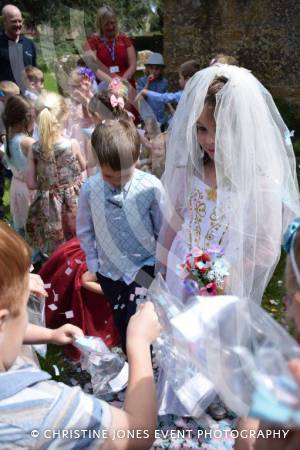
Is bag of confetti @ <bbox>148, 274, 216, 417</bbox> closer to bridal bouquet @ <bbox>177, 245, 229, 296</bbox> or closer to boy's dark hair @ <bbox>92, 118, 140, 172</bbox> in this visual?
bridal bouquet @ <bbox>177, 245, 229, 296</bbox>

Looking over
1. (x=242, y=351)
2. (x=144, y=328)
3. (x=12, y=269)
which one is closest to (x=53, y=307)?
(x=144, y=328)

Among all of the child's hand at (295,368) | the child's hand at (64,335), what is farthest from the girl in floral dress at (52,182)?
the child's hand at (295,368)

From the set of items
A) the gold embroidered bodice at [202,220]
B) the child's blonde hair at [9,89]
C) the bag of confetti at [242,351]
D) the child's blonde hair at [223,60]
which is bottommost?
the gold embroidered bodice at [202,220]

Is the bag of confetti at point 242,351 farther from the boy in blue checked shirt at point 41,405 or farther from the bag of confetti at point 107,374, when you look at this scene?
the bag of confetti at point 107,374

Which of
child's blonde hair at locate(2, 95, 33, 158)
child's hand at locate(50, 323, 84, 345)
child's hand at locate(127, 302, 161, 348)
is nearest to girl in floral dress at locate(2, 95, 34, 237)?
child's blonde hair at locate(2, 95, 33, 158)

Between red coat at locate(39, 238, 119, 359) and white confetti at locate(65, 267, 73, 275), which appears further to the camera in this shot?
white confetti at locate(65, 267, 73, 275)

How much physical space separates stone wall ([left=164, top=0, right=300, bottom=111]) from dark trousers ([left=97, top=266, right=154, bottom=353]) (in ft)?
25.0

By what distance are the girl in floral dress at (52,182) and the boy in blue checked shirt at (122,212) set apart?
1.28 metres

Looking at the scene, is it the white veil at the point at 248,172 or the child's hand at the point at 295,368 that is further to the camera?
the white veil at the point at 248,172

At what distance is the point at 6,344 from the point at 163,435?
1.73m

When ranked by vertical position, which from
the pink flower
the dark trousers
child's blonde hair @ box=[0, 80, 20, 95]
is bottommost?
the dark trousers

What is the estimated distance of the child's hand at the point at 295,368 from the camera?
2.75 ft

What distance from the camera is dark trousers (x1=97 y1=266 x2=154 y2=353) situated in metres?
2.92

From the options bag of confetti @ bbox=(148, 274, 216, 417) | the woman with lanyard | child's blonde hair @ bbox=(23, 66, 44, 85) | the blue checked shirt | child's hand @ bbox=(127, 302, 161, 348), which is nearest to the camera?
child's hand @ bbox=(127, 302, 161, 348)
